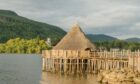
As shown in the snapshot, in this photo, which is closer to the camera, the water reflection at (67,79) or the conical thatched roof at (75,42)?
the water reflection at (67,79)

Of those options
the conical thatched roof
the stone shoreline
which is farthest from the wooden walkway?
the stone shoreline

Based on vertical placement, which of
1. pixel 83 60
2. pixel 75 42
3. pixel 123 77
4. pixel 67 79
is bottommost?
pixel 67 79

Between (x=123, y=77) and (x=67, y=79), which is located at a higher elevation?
(x=123, y=77)

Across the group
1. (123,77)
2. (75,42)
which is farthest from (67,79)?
(123,77)

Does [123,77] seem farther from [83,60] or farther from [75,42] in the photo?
[75,42]

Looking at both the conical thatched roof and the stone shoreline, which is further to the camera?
the conical thatched roof

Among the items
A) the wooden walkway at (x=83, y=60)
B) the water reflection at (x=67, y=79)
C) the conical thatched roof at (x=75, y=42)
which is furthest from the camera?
the conical thatched roof at (x=75, y=42)

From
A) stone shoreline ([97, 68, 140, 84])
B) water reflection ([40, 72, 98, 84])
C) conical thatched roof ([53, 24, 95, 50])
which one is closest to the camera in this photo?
stone shoreline ([97, 68, 140, 84])

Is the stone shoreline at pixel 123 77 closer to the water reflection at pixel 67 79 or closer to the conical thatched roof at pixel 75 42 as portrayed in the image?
the water reflection at pixel 67 79

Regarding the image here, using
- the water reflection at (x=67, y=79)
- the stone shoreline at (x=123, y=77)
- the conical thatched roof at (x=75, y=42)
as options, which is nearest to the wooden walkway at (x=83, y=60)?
the conical thatched roof at (x=75, y=42)

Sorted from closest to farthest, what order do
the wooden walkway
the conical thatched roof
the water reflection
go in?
the water reflection
the wooden walkway
the conical thatched roof

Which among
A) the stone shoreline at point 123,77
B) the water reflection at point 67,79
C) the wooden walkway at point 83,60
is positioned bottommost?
the water reflection at point 67,79

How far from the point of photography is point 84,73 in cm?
6962

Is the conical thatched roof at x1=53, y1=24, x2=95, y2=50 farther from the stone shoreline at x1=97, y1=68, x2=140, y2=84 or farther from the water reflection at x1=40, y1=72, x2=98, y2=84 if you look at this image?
the stone shoreline at x1=97, y1=68, x2=140, y2=84
